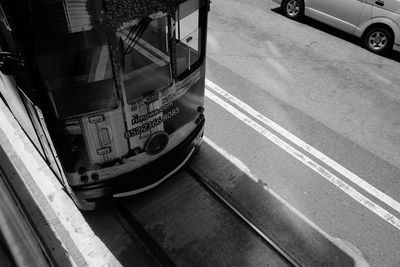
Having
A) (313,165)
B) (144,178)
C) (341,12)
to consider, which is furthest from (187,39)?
(341,12)

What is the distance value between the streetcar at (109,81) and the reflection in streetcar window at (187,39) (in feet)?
0.05

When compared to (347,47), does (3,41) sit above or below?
above

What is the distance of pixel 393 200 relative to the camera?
5938 mm

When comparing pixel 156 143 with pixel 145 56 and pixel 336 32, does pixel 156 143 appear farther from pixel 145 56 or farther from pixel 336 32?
pixel 336 32

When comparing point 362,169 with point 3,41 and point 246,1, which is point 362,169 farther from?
point 246,1

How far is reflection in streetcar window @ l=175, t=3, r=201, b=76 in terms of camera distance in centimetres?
443

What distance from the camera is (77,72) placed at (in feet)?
12.8

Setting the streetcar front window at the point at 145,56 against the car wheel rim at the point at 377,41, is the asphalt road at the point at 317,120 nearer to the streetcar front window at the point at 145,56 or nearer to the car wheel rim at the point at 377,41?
the car wheel rim at the point at 377,41

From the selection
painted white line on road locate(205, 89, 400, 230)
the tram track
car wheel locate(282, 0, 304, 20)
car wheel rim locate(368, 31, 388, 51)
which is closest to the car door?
car wheel locate(282, 0, 304, 20)

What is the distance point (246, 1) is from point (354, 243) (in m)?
9.58

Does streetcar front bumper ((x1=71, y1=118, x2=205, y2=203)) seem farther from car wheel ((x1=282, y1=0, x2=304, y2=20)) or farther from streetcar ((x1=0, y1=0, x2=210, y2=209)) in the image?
car wheel ((x1=282, y1=0, x2=304, y2=20))

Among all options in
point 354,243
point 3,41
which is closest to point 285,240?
point 354,243

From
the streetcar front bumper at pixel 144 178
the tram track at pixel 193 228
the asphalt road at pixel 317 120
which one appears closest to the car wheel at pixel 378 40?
the asphalt road at pixel 317 120

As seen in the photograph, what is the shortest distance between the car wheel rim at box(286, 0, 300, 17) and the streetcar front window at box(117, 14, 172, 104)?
311 inches
